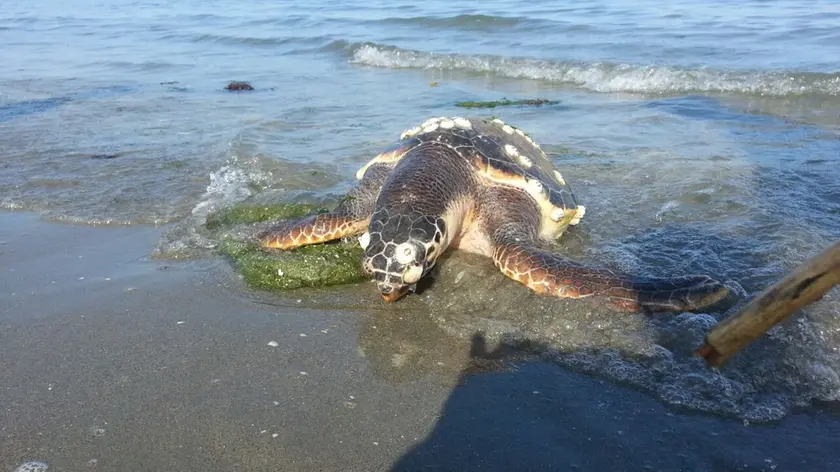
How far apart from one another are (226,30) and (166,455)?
19.1m

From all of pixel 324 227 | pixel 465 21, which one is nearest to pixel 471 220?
pixel 324 227

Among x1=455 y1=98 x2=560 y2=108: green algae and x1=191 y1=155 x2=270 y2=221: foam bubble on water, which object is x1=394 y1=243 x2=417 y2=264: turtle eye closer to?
x1=191 y1=155 x2=270 y2=221: foam bubble on water

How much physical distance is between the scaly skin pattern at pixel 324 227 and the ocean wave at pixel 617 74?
25.3ft

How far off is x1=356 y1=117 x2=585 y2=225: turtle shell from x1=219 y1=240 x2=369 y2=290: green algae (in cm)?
111

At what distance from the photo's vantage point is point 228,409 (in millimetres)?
2768

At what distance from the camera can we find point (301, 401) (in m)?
2.85

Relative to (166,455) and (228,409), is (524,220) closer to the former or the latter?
(228,409)

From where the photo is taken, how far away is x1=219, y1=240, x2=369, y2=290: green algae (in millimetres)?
4062

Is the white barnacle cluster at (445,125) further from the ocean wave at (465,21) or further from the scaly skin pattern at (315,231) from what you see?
the ocean wave at (465,21)

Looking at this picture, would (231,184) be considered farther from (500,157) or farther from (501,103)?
(501,103)

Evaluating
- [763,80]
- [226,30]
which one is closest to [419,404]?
[763,80]

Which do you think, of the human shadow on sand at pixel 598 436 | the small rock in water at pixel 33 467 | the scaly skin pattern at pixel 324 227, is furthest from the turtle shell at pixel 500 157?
the small rock in water at pixel 33 467

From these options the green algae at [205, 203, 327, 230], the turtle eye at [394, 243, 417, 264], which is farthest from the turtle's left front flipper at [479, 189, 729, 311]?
the green algae at [205, 203, 327, 230]

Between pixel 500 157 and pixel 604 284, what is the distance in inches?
62.1
